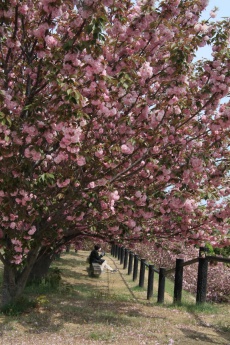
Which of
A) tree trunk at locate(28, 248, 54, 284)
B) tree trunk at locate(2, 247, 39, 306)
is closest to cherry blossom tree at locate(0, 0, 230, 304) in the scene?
tree trunk at locate(2, 247, 39, 306)

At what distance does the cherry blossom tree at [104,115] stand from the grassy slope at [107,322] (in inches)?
41.5

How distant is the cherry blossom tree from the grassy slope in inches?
41.5

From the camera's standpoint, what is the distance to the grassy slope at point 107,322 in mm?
5980

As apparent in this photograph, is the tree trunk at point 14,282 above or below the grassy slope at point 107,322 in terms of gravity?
above

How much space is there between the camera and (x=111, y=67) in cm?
616

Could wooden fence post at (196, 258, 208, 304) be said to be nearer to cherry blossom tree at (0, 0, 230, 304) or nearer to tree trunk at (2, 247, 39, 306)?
cherry blossom tree at (0, 0, 230, 304)

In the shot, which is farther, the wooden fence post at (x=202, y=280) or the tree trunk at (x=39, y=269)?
the tree trunk at (x=39, y=269)

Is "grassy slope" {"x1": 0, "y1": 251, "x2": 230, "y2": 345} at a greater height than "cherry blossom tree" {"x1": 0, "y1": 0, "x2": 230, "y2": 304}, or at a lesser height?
lesser

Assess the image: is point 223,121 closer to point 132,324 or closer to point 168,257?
point 132,324

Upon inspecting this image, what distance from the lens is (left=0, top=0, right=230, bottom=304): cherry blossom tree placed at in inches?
211

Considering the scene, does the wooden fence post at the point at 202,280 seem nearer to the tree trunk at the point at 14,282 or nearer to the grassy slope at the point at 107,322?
the grassy slope at the point at 107,322

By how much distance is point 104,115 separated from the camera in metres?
5.95

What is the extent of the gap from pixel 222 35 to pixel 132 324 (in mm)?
4879

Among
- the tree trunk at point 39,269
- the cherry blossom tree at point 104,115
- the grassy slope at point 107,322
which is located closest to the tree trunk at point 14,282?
the cherry blossom tree at point 104,115
